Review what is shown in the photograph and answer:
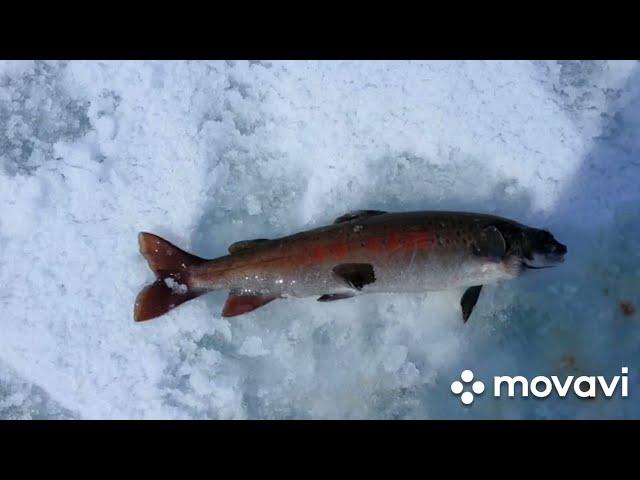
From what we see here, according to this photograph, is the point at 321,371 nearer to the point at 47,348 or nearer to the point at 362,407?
the point at 362,407

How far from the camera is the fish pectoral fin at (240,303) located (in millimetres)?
3086

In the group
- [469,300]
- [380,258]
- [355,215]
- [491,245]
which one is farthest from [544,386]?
[355,215]

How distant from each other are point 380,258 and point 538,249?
0.90 m

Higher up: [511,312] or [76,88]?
[76,88]

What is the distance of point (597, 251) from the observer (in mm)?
3350

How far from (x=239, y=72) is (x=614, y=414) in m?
3.23

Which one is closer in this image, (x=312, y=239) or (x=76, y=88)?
(x=312, y=239)

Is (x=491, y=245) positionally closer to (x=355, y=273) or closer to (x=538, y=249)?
(x=538, y=249)

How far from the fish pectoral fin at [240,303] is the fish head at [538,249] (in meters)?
1.47

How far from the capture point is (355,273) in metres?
2.90

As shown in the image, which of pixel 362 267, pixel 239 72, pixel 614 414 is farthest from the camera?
pixel 239 72

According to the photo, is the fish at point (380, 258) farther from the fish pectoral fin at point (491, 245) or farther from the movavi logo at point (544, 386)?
the movavi logo at point (544, 386)

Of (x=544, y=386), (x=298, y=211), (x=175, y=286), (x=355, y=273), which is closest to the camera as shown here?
(x=355, y=273)

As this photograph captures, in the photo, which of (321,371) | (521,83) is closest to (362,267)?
(321,371)
